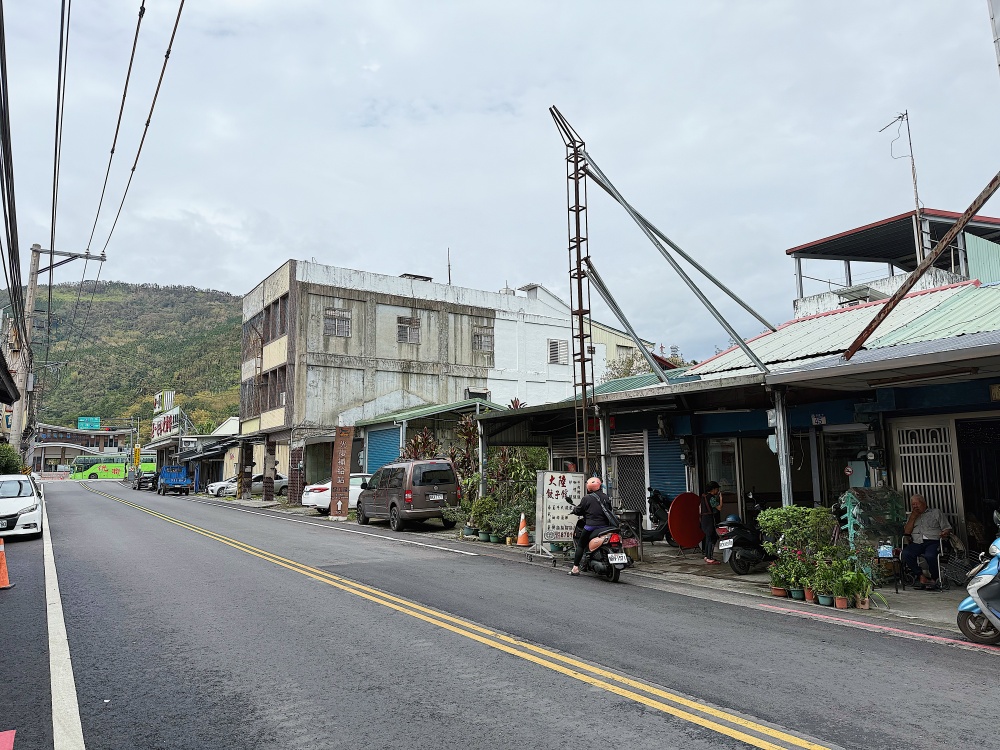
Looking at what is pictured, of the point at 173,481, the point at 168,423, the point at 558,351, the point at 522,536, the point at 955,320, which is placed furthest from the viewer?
the point at 168,423

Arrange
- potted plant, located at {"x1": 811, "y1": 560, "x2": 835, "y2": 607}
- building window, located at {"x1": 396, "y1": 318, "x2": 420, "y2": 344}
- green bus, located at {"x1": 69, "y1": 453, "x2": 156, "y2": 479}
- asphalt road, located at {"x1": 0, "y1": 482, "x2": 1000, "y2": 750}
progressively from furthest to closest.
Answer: green bus, located at {"x1": 69, "y1": 453, "x2": 156, "y2": 479} → building window, located at {"x1": 396, "y1": 318, "x2": 420, "y2": 344} → potted plant, located at {"x1": 811, "y1": 560, "x2": 835, "y2": 607} → asphalt road, located at {"x1": 0, "y1": 482, "x2": 1000, "y2": 750}

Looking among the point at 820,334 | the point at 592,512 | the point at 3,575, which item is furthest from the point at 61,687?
the point at 820,334

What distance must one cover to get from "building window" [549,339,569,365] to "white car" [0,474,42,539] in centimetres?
3114

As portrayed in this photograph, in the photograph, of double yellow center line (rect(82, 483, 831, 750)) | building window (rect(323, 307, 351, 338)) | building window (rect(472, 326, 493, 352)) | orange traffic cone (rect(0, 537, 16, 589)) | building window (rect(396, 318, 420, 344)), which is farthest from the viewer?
building window (rect(472, 326, 493, 352))

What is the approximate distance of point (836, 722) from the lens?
15.7 feet

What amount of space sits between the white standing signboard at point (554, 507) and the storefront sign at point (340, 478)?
45.9 ft

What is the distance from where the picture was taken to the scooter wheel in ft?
23.4

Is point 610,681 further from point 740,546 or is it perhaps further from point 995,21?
point 995,21

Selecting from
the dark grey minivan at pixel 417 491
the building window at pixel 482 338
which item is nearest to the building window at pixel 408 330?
the building window at pixel 482 338

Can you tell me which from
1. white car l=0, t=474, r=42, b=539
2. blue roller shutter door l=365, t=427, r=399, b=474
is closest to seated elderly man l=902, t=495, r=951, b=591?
white car l=0, t=474, r=42, b=539

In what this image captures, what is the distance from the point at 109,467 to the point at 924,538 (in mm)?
102386

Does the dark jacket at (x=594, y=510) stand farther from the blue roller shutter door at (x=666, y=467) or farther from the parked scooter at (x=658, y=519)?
the blue roller shutter door at (x=666, y=467)

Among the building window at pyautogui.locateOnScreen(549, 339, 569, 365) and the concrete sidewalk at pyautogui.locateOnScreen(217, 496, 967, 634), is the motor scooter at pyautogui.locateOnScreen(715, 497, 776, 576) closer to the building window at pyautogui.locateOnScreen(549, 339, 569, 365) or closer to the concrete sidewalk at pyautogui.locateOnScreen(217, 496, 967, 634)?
the concrete sidewalk at pyautogui.locateOnScreen(217, 496, 967, 634)

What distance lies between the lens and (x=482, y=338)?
42.8 metres
